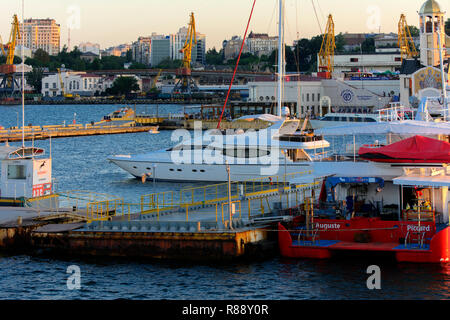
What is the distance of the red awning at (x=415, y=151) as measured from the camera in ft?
100

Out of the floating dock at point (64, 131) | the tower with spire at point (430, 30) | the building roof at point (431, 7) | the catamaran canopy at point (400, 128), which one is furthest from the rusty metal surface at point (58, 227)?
the building roof at point (431, 7)

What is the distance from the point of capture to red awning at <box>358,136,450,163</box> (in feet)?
100

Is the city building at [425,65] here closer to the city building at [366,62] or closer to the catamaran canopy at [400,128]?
the city building at [366,62]

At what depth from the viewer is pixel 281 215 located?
33125 mm

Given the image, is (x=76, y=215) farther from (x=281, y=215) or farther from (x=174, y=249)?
(x=281, y=215)

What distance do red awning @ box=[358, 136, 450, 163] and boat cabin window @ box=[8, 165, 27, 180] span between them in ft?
48.2

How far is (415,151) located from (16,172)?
16588 mm

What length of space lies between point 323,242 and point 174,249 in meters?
5.24

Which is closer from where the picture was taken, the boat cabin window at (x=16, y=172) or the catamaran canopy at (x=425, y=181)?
the catamaran canopy at (x=425, y=181)

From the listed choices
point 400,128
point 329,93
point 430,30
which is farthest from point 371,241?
point 329,93

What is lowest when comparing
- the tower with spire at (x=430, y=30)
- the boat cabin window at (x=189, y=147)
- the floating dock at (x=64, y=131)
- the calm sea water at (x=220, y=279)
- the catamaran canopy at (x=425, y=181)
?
the calm sea water at (x=220, y=279)

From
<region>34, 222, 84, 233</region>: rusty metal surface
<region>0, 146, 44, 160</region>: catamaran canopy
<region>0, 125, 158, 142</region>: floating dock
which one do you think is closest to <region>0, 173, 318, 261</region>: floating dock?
<region>34, 222, 84, 233</region>: rusty metal surface

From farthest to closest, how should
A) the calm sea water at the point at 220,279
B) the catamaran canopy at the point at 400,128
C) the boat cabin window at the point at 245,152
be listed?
1. the boat cabin window at the point at 245,152
2. the catamaran canopy at the point at 400,128
3. the calm sea water at the point at 220,279

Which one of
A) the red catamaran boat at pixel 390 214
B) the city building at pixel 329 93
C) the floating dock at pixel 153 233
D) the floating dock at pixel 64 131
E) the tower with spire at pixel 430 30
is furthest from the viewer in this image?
the city building at pixel 329 93
